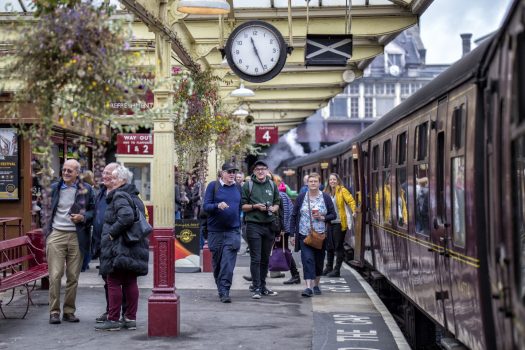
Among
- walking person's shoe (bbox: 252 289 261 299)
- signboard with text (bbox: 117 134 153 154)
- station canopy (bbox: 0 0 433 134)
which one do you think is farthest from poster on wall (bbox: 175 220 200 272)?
signboard with text (bbox: 117 134 153 154)

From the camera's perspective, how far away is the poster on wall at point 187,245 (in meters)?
17.2

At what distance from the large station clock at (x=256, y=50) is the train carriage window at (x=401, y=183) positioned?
378 centimetres

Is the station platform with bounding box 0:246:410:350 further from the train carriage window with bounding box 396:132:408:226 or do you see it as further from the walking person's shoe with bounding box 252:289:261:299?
the train carriage window with bounding box 396:132:408:226

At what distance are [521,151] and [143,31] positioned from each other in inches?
514

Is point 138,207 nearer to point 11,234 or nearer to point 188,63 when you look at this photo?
point 188,63

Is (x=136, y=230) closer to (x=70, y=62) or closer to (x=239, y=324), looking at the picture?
(x=239, y=324)

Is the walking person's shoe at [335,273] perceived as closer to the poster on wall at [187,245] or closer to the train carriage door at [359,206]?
the train carriage door at [359,206]

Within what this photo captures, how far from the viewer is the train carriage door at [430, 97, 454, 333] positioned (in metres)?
8.23

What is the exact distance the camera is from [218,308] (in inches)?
503

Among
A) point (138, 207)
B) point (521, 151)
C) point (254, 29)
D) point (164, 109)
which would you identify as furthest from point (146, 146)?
point (521, 151)

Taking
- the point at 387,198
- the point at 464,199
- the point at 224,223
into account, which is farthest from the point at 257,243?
the point at 464,199

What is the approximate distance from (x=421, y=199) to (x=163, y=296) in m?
2.87

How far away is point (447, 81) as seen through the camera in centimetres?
848

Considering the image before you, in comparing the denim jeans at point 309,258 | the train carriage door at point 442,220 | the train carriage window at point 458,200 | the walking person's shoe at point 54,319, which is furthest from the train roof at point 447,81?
the walking person's shoe at point 54,319
